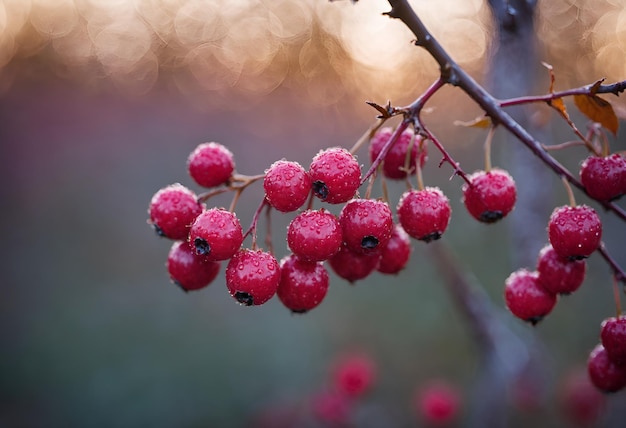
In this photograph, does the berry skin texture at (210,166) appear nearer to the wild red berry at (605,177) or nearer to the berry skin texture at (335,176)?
the berry skin texture at (335,176)

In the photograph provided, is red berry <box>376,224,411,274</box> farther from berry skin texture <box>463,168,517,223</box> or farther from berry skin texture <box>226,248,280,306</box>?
berry skin texture <box>226,248,280,306</box>

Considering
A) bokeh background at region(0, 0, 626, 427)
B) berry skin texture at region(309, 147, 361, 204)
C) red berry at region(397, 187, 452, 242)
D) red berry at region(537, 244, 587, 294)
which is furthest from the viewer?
bokeh background at region(0, 0, 626, 427)

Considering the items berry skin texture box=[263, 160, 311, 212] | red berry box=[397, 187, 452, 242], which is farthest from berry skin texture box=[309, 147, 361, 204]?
red berry box=[397, 187, 452, 242]

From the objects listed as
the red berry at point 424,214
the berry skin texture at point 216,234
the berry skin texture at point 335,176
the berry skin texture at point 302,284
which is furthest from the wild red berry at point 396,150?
the berry skin texture at point 216,234

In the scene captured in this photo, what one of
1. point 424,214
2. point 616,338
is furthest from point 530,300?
point 424,214

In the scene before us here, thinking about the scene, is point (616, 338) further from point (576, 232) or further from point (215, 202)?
point (215, 202)

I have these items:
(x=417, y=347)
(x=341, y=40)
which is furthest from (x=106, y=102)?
(x=417, y=347)
